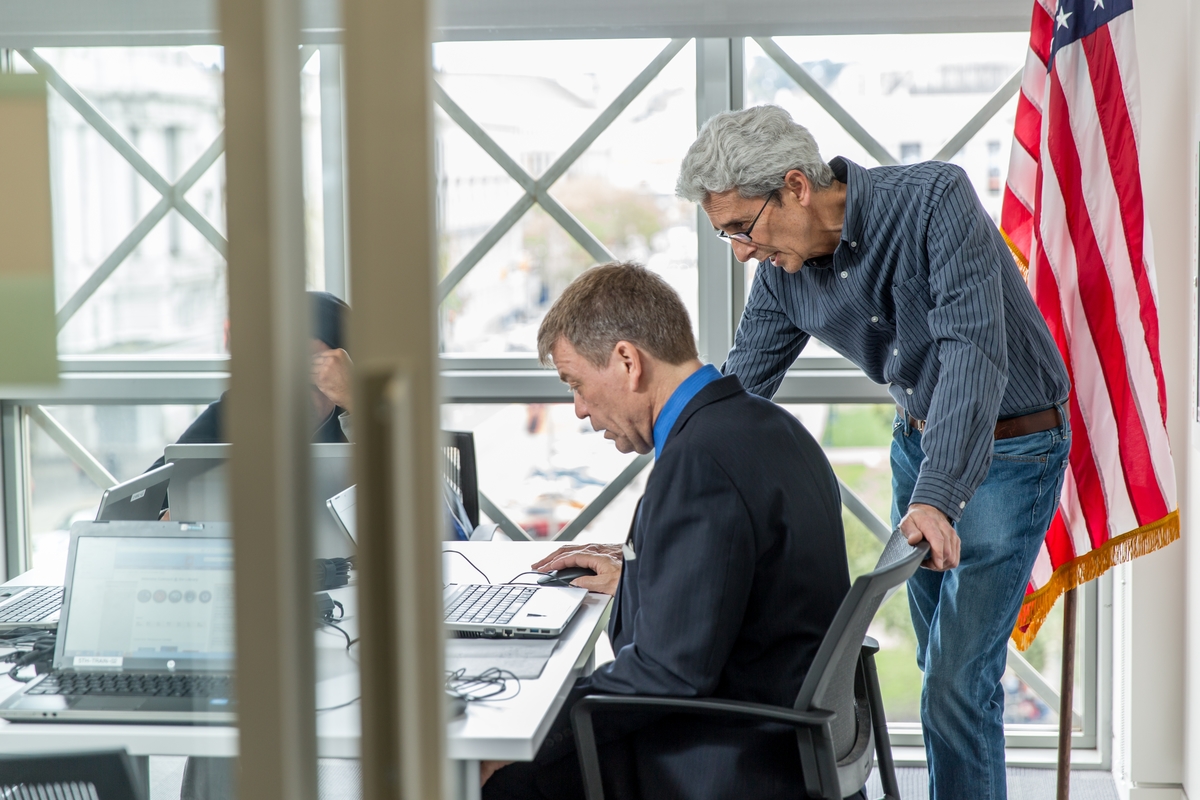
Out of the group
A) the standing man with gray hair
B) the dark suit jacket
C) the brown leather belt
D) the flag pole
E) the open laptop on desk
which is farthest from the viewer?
the flag pole

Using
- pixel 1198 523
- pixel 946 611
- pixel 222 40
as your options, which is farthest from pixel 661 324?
pixel 1198 523

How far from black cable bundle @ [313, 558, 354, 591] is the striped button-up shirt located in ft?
4.13

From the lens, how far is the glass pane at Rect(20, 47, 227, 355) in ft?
2.90

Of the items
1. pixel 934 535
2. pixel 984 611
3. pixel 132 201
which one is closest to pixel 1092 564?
pixel 984 611

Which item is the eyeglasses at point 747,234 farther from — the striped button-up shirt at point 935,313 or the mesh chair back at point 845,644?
the mesh chair back at point 845,644

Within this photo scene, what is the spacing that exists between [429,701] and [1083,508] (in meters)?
2.22

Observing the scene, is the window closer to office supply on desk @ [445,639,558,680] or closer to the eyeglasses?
the eyeglasses

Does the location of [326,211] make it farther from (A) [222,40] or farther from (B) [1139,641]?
(B) [1139,641]

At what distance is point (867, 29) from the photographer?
2830mm

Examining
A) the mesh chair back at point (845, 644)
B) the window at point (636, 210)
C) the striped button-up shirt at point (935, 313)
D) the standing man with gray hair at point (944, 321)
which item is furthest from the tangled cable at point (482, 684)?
the window at point (636, 210)

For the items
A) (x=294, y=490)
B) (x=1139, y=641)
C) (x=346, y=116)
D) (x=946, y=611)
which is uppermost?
(x=346, y=116)

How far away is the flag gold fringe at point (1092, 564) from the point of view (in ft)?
8.27

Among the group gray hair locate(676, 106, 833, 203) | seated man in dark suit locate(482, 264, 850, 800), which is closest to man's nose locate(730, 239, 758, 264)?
gray hair locate(676, 106, 833, 203)

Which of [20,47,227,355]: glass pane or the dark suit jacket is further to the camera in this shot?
the dark suit jacket
